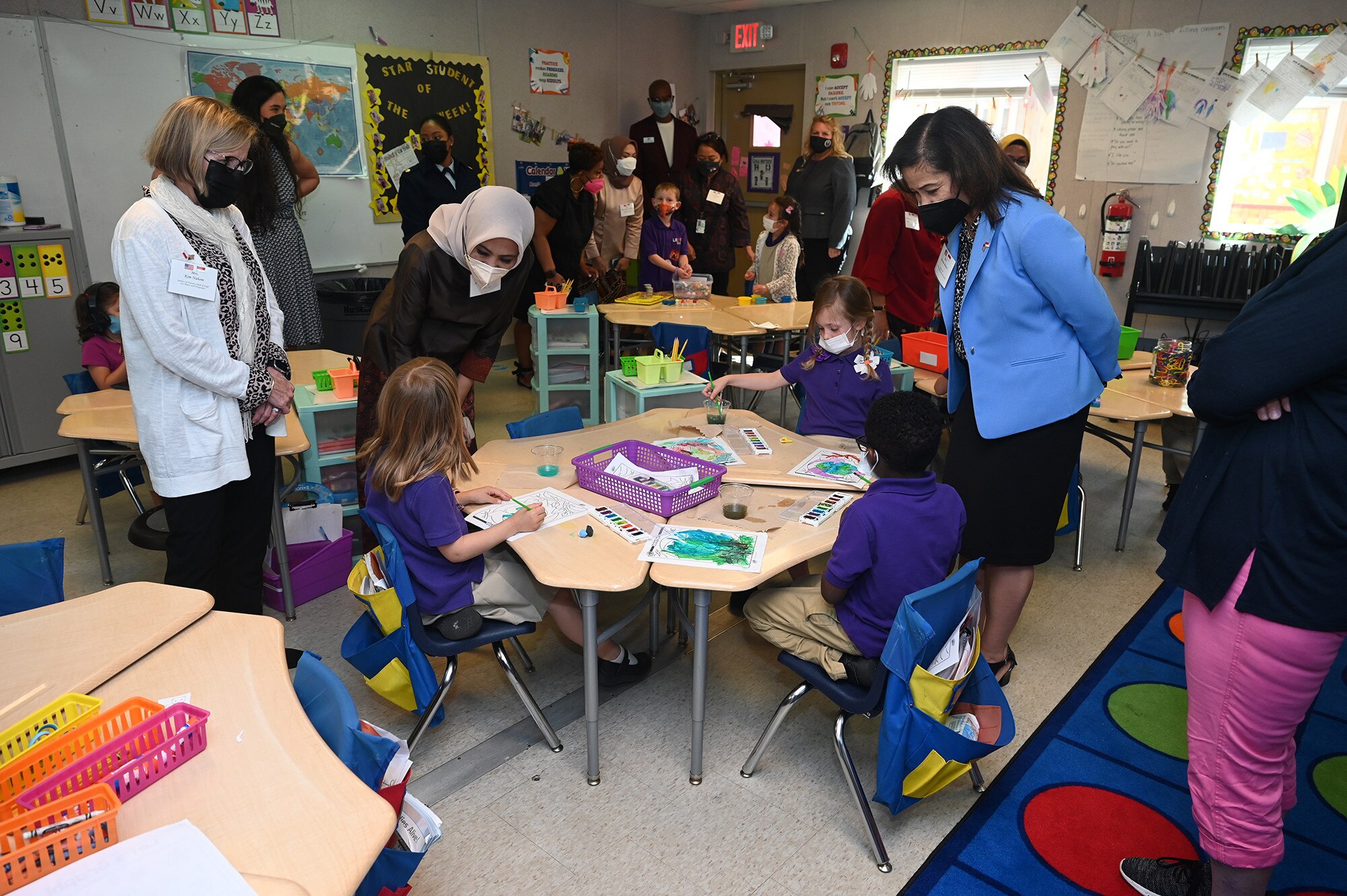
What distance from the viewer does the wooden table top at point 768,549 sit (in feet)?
6.73

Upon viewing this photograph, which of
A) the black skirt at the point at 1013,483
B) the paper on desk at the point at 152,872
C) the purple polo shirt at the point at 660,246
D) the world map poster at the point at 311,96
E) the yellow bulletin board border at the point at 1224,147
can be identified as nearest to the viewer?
the paper on desk at the point at 152,872

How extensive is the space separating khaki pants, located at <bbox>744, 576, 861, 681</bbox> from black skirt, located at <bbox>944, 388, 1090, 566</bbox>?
0.51 m

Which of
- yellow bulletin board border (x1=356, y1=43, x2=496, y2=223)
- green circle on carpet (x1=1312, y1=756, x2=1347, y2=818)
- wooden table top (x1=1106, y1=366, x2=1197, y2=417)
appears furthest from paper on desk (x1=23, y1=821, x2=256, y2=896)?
yellow bulletin board border (x1=356, y1=43, x2=496, y2=223)

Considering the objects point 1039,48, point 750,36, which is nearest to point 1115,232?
point 1039,48

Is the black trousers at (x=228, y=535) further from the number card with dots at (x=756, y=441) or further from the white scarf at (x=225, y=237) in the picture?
the number card with dots at (x=756, y=441)

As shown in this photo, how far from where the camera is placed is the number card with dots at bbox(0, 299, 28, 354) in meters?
4.44

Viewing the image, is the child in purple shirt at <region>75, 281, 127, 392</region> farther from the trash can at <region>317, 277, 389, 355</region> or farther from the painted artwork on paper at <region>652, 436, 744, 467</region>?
the painted artwork on paper at <region>652, 436, 744, 467</region>

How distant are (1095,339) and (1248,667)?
98cm

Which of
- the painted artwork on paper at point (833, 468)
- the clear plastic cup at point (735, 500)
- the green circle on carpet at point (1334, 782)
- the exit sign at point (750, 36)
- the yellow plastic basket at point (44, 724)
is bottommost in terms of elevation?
the green circle on carpet at point (1334, 782)

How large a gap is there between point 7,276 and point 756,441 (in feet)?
13.4

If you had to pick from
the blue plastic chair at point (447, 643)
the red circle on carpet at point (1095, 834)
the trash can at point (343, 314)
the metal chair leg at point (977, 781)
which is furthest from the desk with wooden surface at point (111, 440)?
the red circle on carpet at point (1095, 834)

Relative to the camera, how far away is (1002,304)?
7.33 ft

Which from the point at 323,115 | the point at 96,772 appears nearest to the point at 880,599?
the point at 96,772

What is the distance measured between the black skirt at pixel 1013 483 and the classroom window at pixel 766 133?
664 cm
